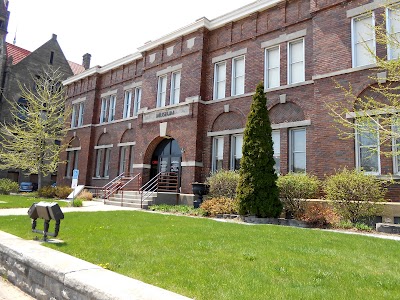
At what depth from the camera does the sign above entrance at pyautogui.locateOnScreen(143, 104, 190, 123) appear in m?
18.3

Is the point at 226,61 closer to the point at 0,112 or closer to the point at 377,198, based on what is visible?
the point at 377,198

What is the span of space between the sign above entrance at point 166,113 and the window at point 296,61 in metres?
5.92

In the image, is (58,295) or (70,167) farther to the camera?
(70,167)

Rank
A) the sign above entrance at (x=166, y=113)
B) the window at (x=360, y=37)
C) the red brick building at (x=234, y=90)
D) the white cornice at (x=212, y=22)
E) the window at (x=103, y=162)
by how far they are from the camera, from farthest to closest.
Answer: the window at (x=103, y=162) < the sign above entrance at (x=166, y=113) < the white cornice at (x=212, y=22) < the red brick building at (x=234, y=90) < the window at (x=360, y=37)

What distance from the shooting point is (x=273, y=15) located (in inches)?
631

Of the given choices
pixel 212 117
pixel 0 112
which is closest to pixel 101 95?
pixel 212 117

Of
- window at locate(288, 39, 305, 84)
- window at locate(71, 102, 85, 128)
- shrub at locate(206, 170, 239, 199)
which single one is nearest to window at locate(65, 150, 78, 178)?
window at locate(71, 102, 85, 128)

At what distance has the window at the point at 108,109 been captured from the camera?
25.3 meters

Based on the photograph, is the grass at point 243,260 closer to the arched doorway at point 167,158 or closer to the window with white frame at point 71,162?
the arched doorway at point 167,158

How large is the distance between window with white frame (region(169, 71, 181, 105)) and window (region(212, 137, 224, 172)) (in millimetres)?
3932

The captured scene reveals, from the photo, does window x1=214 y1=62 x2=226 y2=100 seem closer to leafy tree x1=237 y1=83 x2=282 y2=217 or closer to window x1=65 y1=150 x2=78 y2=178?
leafy tree x1=237 y1=83 x2=282 y2=217

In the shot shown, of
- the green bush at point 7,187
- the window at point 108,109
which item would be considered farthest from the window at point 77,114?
the green bush at point 7,187

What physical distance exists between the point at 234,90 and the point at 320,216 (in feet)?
28.4

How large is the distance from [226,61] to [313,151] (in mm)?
7309
